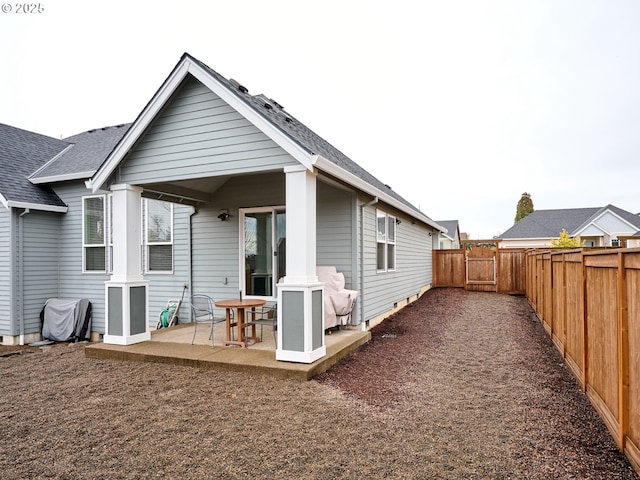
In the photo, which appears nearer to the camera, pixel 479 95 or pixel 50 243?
pixel 50 243

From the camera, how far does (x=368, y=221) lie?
8109 millimetres

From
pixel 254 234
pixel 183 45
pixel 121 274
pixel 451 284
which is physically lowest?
pixel 451 284

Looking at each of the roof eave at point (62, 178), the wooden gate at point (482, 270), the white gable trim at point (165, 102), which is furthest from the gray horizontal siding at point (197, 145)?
the wooden gate at point (482, 270)

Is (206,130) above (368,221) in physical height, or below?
above

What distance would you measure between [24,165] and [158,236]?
167 inches

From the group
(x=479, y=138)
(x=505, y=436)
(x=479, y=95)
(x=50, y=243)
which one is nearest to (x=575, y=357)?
(x=505, y=436)

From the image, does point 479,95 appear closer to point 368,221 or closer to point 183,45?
point 368,221

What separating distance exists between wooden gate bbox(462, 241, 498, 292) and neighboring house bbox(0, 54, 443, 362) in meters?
4.54

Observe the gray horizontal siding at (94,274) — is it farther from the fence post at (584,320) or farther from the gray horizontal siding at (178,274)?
the fence post at (584,320)

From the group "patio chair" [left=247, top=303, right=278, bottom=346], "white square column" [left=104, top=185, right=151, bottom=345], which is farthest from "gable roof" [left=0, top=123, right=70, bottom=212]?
"patio chair" [left=247, top=303, right=278, bottom=346]

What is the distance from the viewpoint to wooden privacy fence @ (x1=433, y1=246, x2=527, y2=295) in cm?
1475

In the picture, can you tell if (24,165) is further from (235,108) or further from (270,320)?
(270,320)

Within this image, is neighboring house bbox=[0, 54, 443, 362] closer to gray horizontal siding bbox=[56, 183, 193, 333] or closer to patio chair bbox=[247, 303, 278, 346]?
gray horizontal siding bbox=[56, 183, 193, 333]

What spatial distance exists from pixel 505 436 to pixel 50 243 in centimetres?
1030
